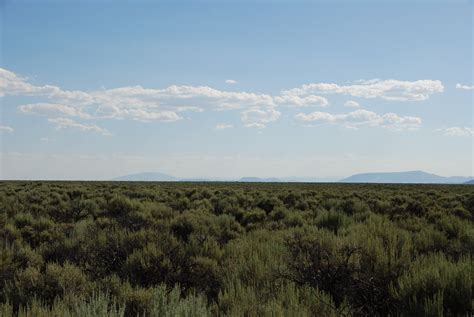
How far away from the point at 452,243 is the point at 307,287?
4.89 m

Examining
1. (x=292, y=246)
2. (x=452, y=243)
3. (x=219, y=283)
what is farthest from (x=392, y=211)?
(x=219, y=283)

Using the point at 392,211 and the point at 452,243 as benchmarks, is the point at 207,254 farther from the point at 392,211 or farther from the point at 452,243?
the point at 392,211

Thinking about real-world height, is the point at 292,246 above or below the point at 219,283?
above

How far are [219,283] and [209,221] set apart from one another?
507cm

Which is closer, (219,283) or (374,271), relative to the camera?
(374,271)

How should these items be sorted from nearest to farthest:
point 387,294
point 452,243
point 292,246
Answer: point 387,294, point 292,246, point 452,243

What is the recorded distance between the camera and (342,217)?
11.7m

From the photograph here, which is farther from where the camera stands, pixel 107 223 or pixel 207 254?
pixel 107 223

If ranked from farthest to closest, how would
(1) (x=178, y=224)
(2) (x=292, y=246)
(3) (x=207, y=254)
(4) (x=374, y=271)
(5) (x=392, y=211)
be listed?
(5) (x=392, y=211) < (1) (x=178, y=224) < (3) (x=207, y=254) < (2) (x=292, y=246) < (4) (x=374, y=271)

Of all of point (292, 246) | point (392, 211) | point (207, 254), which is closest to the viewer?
point (292, 246)

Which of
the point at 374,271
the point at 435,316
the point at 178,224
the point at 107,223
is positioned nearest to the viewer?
the point at 435,316

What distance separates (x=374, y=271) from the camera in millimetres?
5414

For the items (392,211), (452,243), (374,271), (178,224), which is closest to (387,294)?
(374,271)

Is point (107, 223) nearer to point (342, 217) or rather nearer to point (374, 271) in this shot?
point (342, 217)
